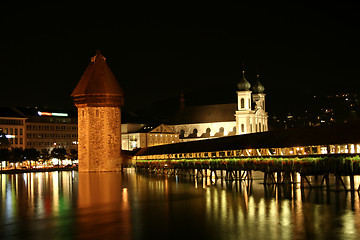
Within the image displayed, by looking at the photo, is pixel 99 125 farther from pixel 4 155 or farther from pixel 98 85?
pixel 4 155

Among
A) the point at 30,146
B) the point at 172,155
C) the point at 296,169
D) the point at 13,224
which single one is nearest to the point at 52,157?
the point at 30,146

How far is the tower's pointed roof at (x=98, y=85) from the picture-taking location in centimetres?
6575

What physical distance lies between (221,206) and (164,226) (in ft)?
16.2

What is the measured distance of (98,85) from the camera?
2603 inches

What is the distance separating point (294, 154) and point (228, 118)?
239 ft

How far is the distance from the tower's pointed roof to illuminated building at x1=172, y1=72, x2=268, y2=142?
32.1 m

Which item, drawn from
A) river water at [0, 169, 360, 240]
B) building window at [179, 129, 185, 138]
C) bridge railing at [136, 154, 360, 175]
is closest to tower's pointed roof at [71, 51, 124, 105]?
bridge railing at [136, 154, 360, 175]

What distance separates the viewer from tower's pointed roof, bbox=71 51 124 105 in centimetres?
6575

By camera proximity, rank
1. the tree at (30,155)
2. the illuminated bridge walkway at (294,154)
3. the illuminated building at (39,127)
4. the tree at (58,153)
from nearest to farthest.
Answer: the illuminated bridge walkway at (294,154), the tree at (30,155), the illuminated building at (39,127), the tree at (58,153)

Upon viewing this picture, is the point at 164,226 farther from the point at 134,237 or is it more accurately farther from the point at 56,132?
the point at 56,132

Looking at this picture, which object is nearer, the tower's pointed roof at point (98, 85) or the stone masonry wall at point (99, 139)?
the stone masonry wall at point (99, 139)

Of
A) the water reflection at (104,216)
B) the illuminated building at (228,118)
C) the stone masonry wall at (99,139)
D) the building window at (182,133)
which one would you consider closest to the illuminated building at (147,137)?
the building window at (182,133)

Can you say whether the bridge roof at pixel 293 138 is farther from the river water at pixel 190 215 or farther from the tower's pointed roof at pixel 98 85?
the tower's pointed roof at pixel 98 85

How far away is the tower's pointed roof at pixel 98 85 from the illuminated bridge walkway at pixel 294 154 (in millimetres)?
20589
